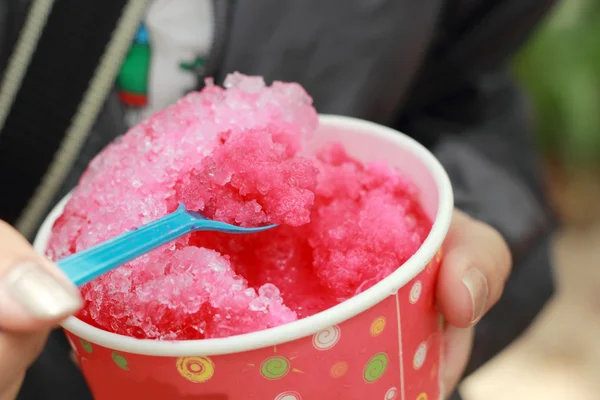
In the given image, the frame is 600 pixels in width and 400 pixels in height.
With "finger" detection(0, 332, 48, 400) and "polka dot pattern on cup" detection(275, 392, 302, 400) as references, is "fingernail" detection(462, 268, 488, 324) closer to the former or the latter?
"polka dot pattern on cup" detection(275, 392, 302, 400)

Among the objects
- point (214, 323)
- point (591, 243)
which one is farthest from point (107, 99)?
point (591, 243)

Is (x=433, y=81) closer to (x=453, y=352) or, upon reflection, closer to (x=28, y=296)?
(x=453, y=352)

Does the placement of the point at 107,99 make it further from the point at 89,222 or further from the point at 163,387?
the point at 163,387

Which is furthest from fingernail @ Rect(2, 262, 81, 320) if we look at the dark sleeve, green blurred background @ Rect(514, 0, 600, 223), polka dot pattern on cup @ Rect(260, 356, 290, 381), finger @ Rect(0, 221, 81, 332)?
green blurred background @ Rect(514, 0, 600, 223)

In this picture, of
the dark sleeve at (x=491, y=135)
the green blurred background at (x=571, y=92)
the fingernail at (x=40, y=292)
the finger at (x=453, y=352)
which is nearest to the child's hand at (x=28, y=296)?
the fingernail at (x=40, y=292)

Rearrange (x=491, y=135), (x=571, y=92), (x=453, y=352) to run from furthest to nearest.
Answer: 1. (x=571, y=92)
2. (x=491, y=135)
3. (x=453, y=352)

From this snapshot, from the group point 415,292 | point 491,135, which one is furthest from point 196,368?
point 491,135

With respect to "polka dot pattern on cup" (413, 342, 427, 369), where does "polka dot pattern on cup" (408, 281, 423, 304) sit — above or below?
above
